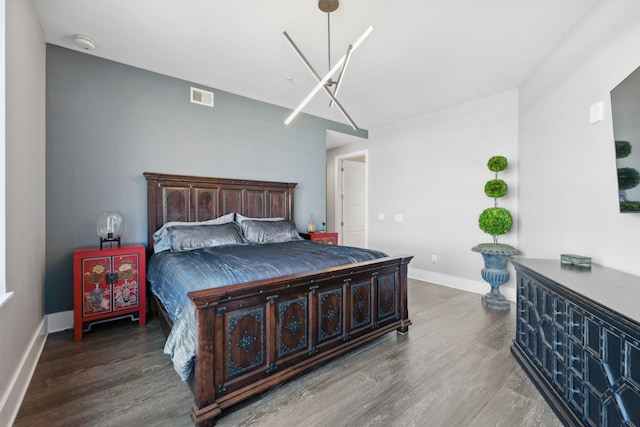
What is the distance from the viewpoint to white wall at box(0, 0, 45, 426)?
1.59 m

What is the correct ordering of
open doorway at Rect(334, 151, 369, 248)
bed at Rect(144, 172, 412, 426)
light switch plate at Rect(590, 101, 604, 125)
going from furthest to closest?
open doorway at Rect(334, 151, 369, 248), light switch plate at Rect(590, 101, 604, 125), bed at Rect(144, 172, 412, 426)

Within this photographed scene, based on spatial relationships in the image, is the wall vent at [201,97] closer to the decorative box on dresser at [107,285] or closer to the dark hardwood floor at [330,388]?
the decorative box on dresser at [107,285]

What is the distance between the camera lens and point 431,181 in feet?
15.1

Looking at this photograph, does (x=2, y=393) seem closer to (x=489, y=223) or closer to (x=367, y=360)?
(x=367, y=360)

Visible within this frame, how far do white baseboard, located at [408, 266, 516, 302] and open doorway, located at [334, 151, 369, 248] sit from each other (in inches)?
67.4

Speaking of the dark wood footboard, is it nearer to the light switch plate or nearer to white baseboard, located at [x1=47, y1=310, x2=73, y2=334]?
the light switch plate

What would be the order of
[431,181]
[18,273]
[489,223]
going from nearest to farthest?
[18,273] → [489,223] → [431,181]

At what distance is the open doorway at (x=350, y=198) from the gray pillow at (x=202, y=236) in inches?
128

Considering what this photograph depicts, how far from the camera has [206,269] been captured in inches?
79.1

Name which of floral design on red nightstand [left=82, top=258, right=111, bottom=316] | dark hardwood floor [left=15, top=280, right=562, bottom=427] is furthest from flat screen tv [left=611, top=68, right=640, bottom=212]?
floral design on red nightstand [left=82, top=258, right=111, bottom=316]

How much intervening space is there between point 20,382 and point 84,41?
2889mm

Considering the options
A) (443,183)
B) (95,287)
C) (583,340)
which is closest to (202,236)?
(95,287)

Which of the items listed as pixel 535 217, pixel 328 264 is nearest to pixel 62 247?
pixel 328 264

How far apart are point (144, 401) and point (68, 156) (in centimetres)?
255
